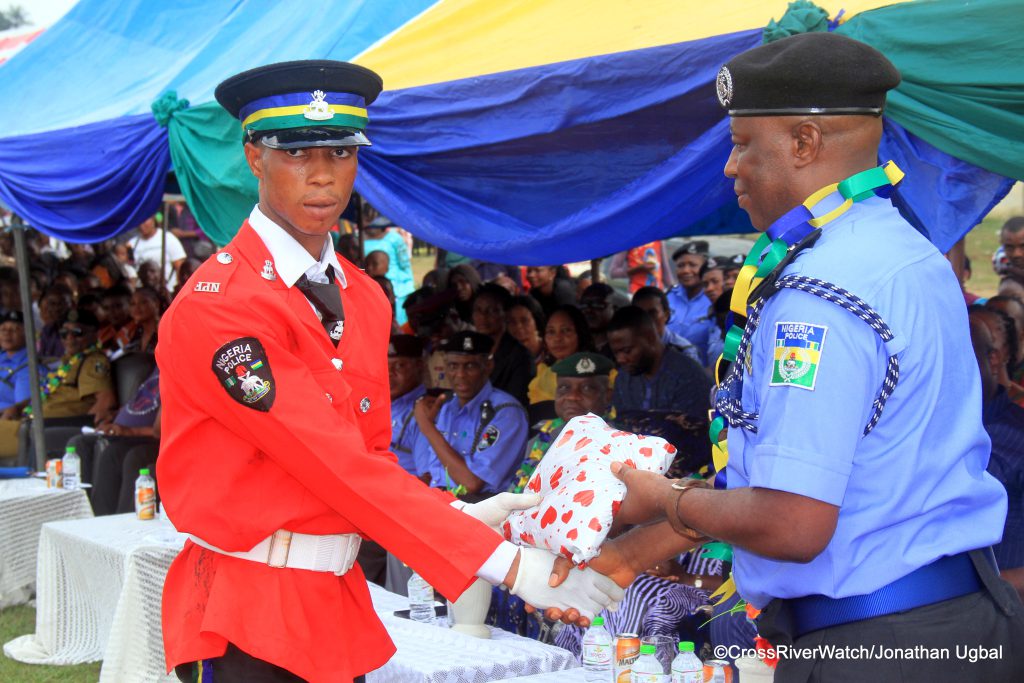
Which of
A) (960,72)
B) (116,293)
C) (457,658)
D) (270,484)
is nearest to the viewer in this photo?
(270,484)

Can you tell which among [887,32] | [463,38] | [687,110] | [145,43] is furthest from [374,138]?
[145,43]

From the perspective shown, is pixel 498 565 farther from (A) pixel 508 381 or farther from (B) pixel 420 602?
(A) pixel 508 381

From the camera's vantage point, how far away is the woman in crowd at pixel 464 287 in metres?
8.98

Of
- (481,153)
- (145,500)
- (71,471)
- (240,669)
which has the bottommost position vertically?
(71,471)

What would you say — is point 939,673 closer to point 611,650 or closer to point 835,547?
point 835,547

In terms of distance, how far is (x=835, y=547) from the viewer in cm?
169

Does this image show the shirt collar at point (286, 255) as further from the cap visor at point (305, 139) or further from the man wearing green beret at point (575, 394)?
the man wearing green beret at point (575, 394)

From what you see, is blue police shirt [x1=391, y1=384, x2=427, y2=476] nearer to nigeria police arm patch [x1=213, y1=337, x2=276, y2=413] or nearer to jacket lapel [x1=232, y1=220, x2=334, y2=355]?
jacket lapel [x1=232, y1=220, x2=334, y2=355]

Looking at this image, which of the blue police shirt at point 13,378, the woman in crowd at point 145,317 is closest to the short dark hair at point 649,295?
the woman in crowd at point 145,317

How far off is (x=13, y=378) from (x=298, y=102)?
7.76 m

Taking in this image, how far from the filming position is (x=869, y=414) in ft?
5.43

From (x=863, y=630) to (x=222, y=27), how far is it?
20.3 feet

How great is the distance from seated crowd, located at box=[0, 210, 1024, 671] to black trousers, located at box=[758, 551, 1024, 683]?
A: 71.6 inches

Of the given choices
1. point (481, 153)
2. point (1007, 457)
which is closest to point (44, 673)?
point (481, 153)
